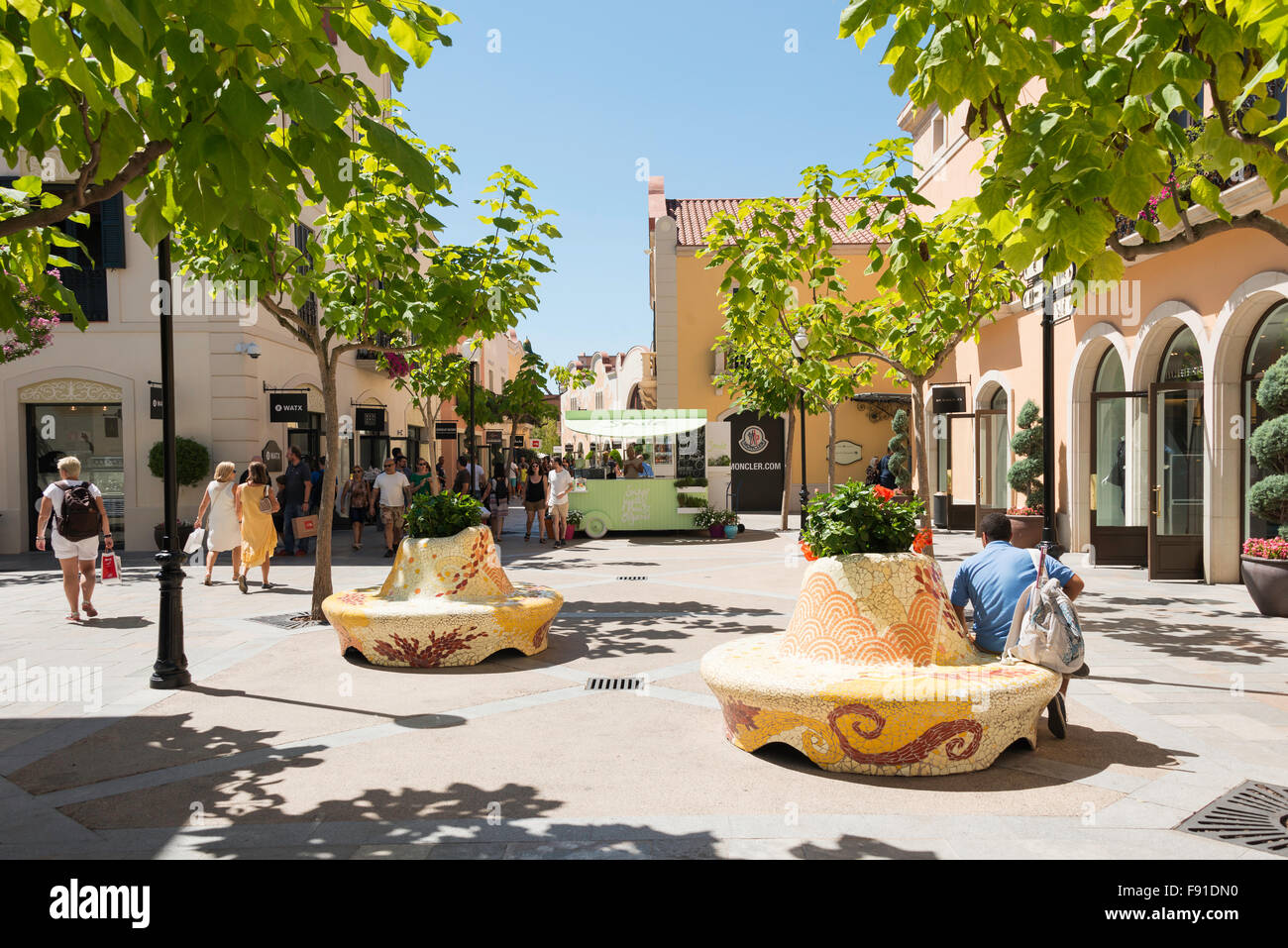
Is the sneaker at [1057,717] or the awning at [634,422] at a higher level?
the awning at [634,422]

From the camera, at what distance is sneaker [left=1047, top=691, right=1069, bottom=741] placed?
5.61m

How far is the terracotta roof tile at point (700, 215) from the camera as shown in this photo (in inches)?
1233

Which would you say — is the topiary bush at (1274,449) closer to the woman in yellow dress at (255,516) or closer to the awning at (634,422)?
the woman in yellow dress at (255,516)

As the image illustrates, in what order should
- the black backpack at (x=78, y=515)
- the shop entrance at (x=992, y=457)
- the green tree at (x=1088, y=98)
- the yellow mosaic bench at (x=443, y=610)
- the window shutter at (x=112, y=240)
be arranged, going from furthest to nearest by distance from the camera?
the shop entrance at (x=992, y=457) < the window shutter at (x=112, y=240) < the black backpack at (x=78, y=515) < the yellow mosaic bench at (x=443, y=610) < the green tree at (x=1088, y=98)

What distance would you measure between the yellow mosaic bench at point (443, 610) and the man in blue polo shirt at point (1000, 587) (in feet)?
12.2

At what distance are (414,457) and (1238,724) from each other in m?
31.7

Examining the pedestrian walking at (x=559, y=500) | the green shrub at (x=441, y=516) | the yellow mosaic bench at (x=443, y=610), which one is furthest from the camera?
the pedestrian walking at (x=559, y=500)

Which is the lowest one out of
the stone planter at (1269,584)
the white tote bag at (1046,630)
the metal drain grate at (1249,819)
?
the metal drain grate at (1249,819)

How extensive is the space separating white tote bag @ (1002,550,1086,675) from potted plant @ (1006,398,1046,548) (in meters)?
9.56

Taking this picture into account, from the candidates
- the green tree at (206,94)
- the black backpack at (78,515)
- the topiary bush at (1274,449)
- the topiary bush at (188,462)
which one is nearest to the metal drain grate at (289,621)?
the black backpack at (78,515)

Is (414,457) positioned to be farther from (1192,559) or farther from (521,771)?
(521,771)

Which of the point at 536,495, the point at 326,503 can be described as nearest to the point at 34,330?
the point at 326,503

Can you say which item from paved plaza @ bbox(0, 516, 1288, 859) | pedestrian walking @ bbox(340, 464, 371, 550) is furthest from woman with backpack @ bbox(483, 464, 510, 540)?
paved plaza @ bbox(0, 516, 1288, 859)

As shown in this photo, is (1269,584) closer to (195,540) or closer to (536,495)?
(195,540)
